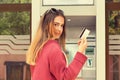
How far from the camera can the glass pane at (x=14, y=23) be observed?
6652 mm

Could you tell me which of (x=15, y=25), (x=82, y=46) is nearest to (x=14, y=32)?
(x=15, y=25)

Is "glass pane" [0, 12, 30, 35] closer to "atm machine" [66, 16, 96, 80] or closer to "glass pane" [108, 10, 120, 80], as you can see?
"atm machine" [66, 16, 96, 80]

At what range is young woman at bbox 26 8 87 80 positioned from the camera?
85.1 inches

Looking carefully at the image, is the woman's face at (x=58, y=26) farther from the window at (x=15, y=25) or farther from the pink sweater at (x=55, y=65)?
the window at (x=15, y=25)

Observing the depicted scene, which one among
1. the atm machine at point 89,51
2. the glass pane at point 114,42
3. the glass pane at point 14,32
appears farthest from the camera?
the glass pane at point 14,32

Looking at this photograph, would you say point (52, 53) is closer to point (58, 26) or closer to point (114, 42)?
point (58, 26)

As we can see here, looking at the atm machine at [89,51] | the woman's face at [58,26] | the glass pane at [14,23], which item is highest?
the glass pane at [14,23]

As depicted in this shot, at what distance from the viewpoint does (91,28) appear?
6488 mm

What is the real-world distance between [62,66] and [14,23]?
4633mm

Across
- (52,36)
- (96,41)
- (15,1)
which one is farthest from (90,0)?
(52,36)

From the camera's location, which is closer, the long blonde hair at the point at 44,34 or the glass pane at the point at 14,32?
the long blonde hair at the point at 44,34

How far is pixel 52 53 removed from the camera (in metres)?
2.19

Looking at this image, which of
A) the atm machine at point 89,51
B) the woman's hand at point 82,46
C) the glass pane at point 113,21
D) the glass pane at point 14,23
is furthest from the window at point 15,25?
the woman's hand at point 82,46

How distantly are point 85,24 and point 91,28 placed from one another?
14 cm
